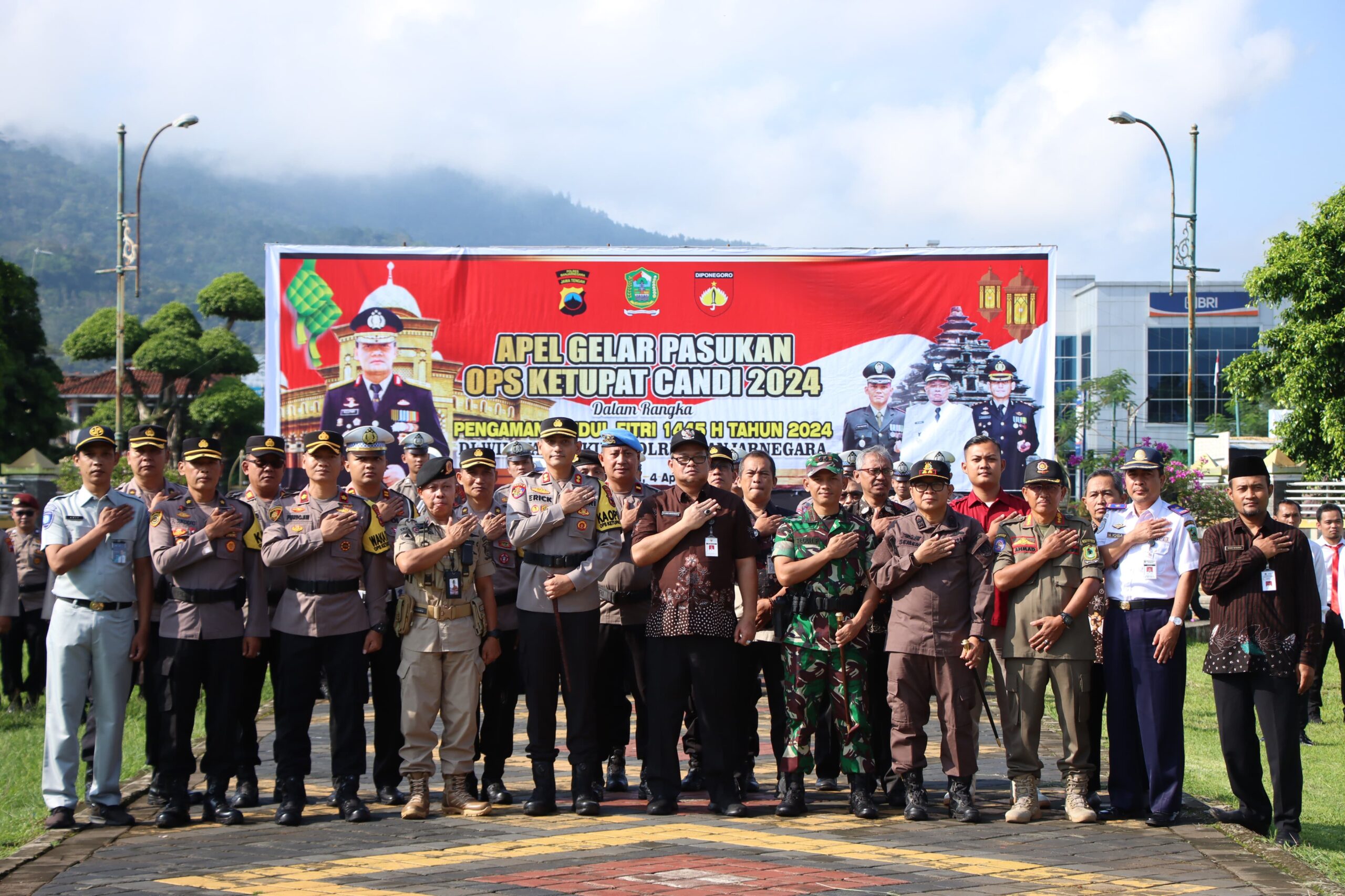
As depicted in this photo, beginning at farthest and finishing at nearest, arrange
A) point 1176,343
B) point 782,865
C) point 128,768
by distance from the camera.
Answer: point 1176,343 → point 128,768 → point 782,865

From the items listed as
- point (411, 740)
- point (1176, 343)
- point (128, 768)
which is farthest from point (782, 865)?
point (1176, 343)

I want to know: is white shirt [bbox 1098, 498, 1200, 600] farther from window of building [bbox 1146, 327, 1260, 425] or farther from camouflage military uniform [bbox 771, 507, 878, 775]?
window of building [bbox 1146, 327, 1260, 425]

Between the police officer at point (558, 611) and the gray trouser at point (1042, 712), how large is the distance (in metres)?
2.09

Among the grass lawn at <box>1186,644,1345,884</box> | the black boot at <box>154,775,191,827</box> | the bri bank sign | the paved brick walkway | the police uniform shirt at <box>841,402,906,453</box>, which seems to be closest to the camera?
the paved brick walkway

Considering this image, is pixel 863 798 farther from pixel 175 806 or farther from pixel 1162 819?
pixel 175 806

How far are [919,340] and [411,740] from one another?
755cm

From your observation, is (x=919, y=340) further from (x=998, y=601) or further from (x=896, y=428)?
(x=998, y=601)

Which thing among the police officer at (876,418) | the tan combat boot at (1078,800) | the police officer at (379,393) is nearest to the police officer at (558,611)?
the tan combat boot at (1078,800)

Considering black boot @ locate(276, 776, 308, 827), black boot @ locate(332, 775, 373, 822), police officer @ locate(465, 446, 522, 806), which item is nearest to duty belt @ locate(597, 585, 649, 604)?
police officer @ locate(465, 446, 522, 806)

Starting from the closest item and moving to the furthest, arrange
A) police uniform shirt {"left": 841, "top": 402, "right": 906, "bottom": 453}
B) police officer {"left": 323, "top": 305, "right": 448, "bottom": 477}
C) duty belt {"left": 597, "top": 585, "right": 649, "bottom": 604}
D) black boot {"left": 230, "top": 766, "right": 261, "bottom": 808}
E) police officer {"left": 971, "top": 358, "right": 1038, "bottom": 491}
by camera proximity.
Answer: black boot {"left": 230, "top": 766, "right": 261, "bottom": 808} < duty belt {"left": 597, "top": 585, "right": 649, "bottom": 604} < police officer {"left": 971, "top": 358, "right": 1038, "bottom": 491} < police uniform shirt {"left": 841, "top": 402, "right": 906, "bottom": 453} < police officer {"left": 323, "top": 305, "right": 448, "bottom": 477}

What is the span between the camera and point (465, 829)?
6.05 metres

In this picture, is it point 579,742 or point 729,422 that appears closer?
point 579,742

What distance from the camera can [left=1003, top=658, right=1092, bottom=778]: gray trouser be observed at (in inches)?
248

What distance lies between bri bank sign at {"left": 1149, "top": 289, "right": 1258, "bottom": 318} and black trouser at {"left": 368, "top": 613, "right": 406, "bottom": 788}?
6368 cm
